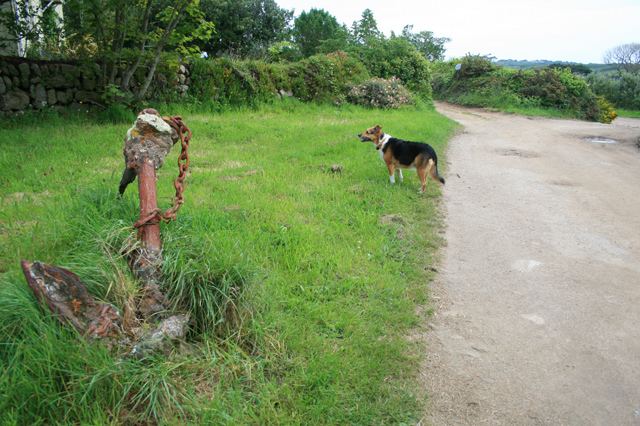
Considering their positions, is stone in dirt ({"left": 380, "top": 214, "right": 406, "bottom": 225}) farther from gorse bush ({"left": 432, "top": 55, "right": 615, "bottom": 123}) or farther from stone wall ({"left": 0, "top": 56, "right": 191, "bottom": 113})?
gorse bush ({"left": 432, "top": 55, "right": 615, "bottom": 123})

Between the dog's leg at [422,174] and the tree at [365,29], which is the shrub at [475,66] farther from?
the dog's leg at [422,174]

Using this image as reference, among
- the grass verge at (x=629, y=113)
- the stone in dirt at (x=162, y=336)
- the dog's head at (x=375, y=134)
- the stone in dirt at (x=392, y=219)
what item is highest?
the grass verge at (x=629, y=113)

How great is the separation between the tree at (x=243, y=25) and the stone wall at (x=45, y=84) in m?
16.5

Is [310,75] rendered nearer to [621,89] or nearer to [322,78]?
[322,78]

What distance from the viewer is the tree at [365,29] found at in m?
24.7

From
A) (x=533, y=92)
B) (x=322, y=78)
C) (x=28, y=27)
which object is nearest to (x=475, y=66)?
(x=533, y=92)

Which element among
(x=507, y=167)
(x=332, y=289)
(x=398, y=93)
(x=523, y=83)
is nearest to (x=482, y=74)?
(x=523, y=83)

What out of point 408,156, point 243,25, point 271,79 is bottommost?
point 408,156

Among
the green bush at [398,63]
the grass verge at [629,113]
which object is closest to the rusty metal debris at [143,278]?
the green bush at [398,63]

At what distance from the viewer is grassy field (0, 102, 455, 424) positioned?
2432 millimetres

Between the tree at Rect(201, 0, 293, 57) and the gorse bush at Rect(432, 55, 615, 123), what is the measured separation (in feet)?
39.6

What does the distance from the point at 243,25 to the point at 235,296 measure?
27.2 metres

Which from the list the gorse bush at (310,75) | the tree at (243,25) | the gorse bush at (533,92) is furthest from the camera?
the tree at (243,25)

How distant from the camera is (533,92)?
947 inches
